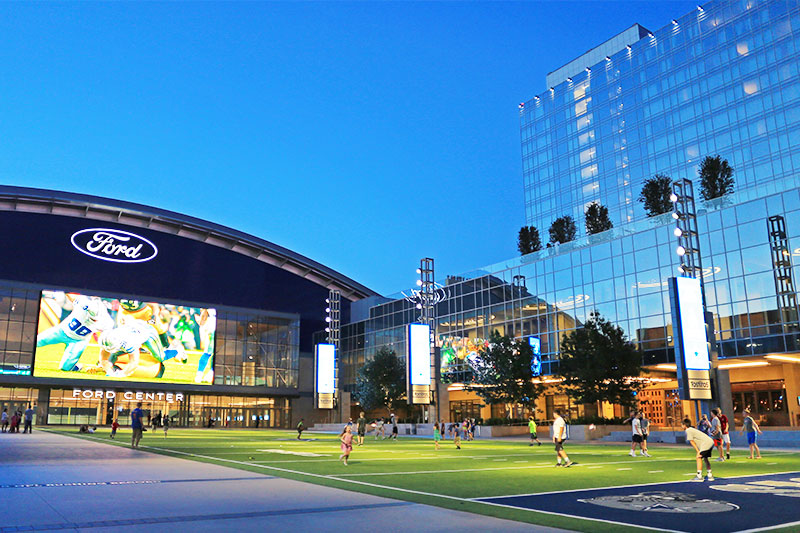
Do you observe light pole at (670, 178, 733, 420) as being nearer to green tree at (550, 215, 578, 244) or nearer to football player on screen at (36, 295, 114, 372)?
green tree at (550, 215, 578, 244)

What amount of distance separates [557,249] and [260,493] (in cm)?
5219

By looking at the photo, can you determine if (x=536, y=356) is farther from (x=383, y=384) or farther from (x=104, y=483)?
(x=104, y=483)

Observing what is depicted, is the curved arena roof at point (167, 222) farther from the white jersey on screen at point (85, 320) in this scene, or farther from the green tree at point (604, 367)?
the green tree at point (604, 367)

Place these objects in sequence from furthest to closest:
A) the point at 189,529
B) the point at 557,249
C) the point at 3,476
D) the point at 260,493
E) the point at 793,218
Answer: the point at 557,249, the point at 793,218, the point at 3,476, the point at 260,493, the point at 189,529

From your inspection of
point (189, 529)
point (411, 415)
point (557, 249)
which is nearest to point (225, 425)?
point (411, 415)

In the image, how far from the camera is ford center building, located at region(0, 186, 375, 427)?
75562mm

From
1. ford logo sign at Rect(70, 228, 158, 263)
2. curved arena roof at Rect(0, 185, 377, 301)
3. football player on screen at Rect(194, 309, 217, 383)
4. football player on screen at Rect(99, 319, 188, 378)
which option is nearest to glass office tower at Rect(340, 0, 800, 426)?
curved arena roof at Rect(0, 185, 377, 301)

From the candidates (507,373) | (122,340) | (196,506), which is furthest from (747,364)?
(122,340)

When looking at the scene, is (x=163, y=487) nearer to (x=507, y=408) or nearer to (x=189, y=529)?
(x=189, y=529)

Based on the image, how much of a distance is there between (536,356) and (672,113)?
1721 inches

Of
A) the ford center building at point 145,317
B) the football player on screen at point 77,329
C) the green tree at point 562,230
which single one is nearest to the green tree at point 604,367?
the green tree at point 562,230

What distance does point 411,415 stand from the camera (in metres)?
73.8

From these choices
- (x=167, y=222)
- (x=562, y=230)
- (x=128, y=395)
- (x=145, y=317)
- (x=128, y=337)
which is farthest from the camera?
(x=167, y=222)

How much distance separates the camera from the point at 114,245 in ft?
275
